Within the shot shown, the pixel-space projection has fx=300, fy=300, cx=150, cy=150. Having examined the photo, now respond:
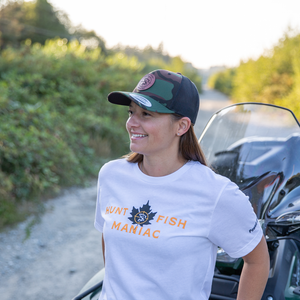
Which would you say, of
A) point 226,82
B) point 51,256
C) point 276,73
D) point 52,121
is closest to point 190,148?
point 51,256

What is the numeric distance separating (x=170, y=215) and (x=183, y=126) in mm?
412

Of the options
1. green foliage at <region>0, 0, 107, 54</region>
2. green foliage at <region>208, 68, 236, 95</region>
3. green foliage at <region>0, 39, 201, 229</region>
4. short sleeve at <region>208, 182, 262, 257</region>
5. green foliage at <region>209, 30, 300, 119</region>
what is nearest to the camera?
short sleeve at <region>208, 182, 262, 257</region>

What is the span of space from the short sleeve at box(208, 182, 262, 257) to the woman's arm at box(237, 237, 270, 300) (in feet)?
0.20

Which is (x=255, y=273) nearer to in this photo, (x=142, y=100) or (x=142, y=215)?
(x=142, y=215)

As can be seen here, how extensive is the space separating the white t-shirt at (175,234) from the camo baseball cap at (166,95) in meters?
0.27

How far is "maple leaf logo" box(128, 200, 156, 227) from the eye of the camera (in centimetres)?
128

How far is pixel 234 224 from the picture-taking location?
117 centimetres

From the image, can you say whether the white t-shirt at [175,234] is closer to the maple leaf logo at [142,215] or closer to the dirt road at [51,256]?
the maple leaf logo at [142,215]

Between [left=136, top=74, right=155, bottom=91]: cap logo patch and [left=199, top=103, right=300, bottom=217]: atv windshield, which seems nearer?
[left=136, top=74, right=155, bottom=91]: cap logo patch

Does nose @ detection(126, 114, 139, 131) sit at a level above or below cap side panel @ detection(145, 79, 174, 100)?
below

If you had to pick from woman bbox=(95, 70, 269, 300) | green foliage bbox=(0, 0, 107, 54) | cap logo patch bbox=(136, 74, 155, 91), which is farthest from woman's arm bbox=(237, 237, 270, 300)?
green foliage bbox=(0, 0, 107, 54)

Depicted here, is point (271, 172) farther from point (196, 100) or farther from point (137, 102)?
point (137, 102)

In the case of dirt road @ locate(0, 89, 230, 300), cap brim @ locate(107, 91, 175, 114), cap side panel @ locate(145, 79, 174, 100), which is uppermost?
cap side panel @ locate(145, 79, 174, 100)

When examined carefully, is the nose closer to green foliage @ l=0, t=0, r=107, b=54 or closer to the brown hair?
the brown hair
